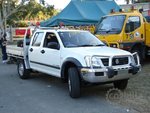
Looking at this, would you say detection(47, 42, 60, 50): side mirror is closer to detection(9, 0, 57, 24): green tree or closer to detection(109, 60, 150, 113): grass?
detection(109, 60, 150, 113): grass

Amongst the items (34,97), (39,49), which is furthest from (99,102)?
(39,49)

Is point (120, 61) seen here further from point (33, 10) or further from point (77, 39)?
point (33, 10)

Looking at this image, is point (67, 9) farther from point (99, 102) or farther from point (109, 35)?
point (99, 102)

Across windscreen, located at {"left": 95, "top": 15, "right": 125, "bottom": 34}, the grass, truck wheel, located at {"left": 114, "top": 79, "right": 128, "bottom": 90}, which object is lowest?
the grass

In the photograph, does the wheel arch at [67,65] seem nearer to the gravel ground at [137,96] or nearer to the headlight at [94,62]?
the headlight at [94,62]

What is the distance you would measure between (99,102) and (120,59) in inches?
47.9

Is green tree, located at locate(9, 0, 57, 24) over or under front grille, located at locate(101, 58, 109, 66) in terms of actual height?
over

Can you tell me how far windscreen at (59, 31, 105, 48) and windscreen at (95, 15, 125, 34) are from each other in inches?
133

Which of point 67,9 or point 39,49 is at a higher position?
point 67,9

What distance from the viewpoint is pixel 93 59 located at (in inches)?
331

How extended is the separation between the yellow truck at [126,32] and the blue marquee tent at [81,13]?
346 cm

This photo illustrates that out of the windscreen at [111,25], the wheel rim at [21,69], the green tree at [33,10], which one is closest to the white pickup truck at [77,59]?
the wheel rim at [21,69]

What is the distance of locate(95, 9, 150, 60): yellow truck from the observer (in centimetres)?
1344

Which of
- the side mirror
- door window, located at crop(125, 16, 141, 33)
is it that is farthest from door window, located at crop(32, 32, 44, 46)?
door window, located at crop(125, 16, 141, 33)
